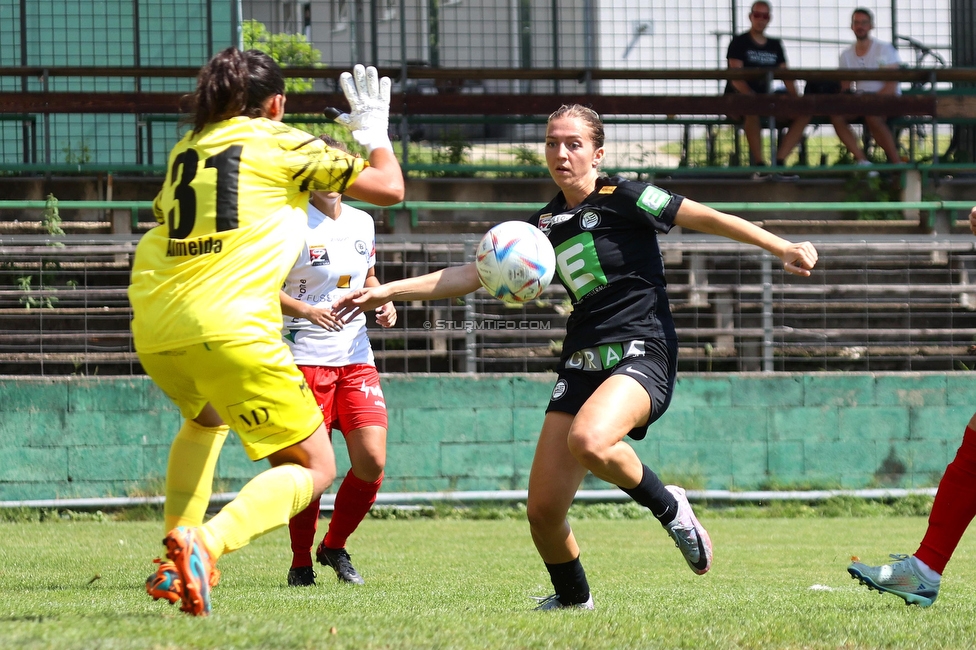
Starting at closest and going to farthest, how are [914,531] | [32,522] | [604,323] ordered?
1. [604,323]
2. [914,531]
3. [32,522]

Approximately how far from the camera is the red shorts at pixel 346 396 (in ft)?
21.0

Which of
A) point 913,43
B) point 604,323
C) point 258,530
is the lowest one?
point 258,530

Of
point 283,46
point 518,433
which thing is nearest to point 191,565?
point 518,433

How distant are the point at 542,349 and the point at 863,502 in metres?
3.50

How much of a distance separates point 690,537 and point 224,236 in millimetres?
2523

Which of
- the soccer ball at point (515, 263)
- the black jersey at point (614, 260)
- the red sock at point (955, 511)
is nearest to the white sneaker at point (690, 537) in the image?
the black jersey at point (614, 260)

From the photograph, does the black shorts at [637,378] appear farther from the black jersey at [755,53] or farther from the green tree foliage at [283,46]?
the green tree foliage at [283,46]

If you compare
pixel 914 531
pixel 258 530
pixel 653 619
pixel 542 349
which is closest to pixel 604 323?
pixel 653 619

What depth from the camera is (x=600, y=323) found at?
5.11m

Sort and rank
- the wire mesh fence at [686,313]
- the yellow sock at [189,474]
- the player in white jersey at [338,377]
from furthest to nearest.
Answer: the wire mesh fence at [686,313]
the player in white jersey at [338,377]
the yellow sock at [189,474]

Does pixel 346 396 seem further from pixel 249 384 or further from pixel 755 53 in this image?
pixel 755 53

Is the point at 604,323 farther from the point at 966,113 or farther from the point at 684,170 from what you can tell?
the point at 966,113

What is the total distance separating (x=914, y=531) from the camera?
30.1ft

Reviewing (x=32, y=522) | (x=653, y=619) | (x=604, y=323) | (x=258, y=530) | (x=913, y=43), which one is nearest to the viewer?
(x=258, y=530)
